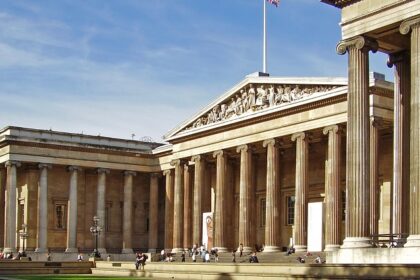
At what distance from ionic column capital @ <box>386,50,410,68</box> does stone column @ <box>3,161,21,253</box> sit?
1742 inches

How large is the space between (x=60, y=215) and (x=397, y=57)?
48768 mm

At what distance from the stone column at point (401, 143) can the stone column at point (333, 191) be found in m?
18.0

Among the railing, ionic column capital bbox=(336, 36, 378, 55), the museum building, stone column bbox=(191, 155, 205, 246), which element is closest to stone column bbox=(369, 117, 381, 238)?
the museum building

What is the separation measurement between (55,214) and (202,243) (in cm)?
1685

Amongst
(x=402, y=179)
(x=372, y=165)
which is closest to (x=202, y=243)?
(x=372, y=165)

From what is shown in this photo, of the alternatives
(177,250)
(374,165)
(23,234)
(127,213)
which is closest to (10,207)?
(23,234)

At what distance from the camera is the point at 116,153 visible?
77.8 meters

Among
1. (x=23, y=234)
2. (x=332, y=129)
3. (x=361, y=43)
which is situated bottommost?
(x=23, y=234)

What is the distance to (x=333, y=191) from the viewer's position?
53031mm

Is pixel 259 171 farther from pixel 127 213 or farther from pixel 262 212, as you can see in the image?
pixel 127 213

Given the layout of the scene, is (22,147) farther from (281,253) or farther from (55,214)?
(281,253)

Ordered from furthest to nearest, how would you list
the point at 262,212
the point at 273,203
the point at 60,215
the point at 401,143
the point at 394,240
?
1. the point at 60,215
2. the point at 262,212
3. the point at 273,203
4. the point at 401,143
5. the point at 394,240

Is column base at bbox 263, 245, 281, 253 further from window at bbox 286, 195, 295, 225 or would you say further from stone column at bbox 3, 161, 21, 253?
stone column at bbox 3, 161, 21, 253

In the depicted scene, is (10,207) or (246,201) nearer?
(246,201)
